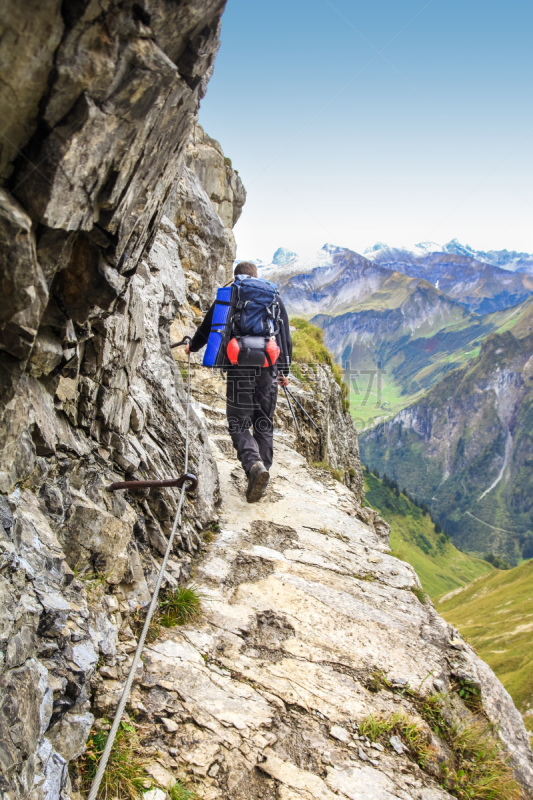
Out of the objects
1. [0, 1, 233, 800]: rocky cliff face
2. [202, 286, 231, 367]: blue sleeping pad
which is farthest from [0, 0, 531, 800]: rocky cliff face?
[202, 286, 231, 367]: blue sleeping pad

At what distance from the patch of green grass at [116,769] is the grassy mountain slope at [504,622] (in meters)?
87.0

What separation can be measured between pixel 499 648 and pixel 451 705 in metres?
135

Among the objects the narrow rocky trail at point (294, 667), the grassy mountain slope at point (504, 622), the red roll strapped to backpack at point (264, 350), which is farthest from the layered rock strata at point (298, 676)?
the grassy mountain slope at point (504, 622)

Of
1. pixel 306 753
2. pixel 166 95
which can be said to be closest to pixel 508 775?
pixel 306 753

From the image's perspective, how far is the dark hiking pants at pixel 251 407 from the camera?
9547 millimetres

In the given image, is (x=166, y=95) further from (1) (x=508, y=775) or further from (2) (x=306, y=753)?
(1) (x=508, y=775)

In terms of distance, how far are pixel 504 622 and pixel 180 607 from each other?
157 metres

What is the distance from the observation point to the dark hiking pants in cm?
955

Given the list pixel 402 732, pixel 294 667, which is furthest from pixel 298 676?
pixel 402 732

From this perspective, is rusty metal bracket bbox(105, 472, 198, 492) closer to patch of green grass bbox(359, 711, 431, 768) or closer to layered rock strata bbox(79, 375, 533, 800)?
layered rock strata bbox(79, 375, 533, 800)

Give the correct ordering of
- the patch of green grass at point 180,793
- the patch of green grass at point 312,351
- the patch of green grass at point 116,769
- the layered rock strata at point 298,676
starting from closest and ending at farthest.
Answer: the patch of green grass at point 116,769
the patch of green grass at point 180,793
the layered rock strata at point 298,676
the patch of green grass at point 312,351

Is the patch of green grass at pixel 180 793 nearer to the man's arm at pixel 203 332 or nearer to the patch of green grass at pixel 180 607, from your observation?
the patch of green grass at pixel 180 607

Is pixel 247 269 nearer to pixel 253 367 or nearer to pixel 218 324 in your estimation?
pixel 218 324

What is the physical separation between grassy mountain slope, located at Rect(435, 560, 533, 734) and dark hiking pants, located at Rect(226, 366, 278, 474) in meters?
82.9
